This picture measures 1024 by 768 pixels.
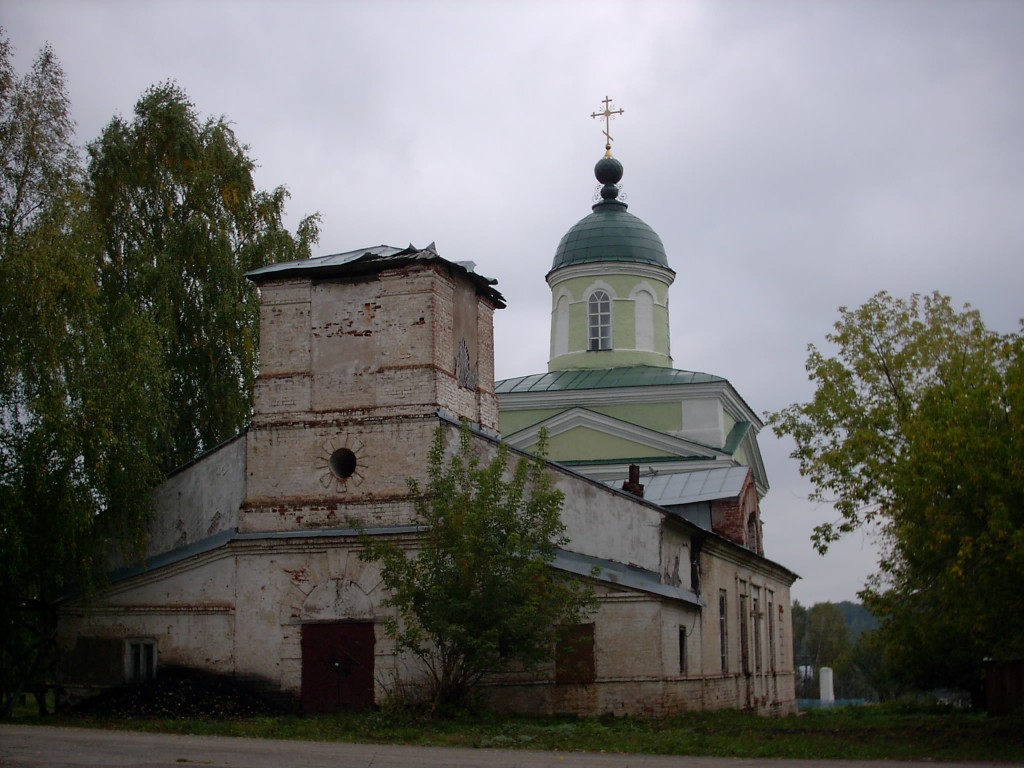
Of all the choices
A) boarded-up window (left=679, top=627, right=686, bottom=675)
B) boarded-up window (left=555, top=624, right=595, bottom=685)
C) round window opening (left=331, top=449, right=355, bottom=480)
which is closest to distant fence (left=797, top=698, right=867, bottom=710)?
boarded-up window (left=679, top=627, right=686, bottom=675)

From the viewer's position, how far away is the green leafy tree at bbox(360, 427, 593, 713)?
54.3ft

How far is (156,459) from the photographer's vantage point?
20.0 meters

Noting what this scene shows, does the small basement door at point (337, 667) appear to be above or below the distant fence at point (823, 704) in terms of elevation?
above

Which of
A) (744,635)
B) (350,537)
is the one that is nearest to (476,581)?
(350,537)

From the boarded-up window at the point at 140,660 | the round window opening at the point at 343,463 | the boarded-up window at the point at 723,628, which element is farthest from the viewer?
the boarded-up window at the point at 723,628

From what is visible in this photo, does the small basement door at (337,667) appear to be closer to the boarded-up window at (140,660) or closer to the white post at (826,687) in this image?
the boarded-up window at (140,660)

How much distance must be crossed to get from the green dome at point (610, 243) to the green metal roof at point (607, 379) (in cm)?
297

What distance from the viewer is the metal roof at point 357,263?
1883 centimetres

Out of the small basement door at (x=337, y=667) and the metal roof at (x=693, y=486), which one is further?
the metal roof at (x=693, y=486)

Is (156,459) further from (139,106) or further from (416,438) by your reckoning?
(139,106)

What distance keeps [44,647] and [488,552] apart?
753cm

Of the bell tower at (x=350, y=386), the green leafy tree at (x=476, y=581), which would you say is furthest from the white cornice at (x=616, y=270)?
the green leafy tree at (x=476, y=581)

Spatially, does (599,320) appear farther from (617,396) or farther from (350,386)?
(350,386)

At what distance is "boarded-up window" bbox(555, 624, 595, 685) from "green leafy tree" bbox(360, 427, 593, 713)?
0.55 m
